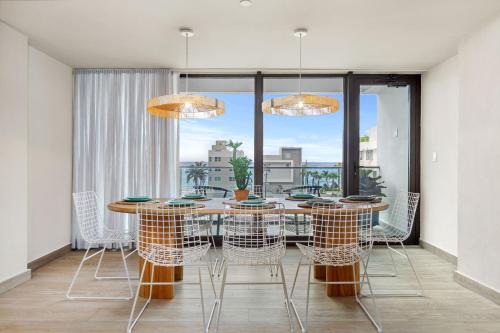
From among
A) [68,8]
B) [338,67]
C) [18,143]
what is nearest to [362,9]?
[338,67]

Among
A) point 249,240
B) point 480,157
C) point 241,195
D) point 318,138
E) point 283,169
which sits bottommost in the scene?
point 249,240

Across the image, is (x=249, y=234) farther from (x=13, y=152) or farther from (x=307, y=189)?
(x=307, y=189)

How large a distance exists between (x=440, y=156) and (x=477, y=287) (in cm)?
171

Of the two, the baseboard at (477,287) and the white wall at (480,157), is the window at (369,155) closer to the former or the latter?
the white wall at (480,157)

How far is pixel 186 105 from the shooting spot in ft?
10.2

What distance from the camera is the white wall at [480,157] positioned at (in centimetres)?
279

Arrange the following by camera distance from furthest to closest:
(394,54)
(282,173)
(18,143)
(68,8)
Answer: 1. (282,173)
2. (394,54)
3. (18,143)
4. (68,8)

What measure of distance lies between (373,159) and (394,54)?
1.48 m

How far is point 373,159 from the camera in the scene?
471 centimetres

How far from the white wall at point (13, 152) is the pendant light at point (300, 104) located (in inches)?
91.8

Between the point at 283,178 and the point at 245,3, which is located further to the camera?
the point at 283,178

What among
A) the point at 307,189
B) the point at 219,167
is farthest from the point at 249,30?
the point at 307,189

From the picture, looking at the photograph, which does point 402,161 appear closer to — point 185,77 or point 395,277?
point 395,277

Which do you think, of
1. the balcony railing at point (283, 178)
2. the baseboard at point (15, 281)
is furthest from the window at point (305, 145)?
the baseboard at point (15, 281)
